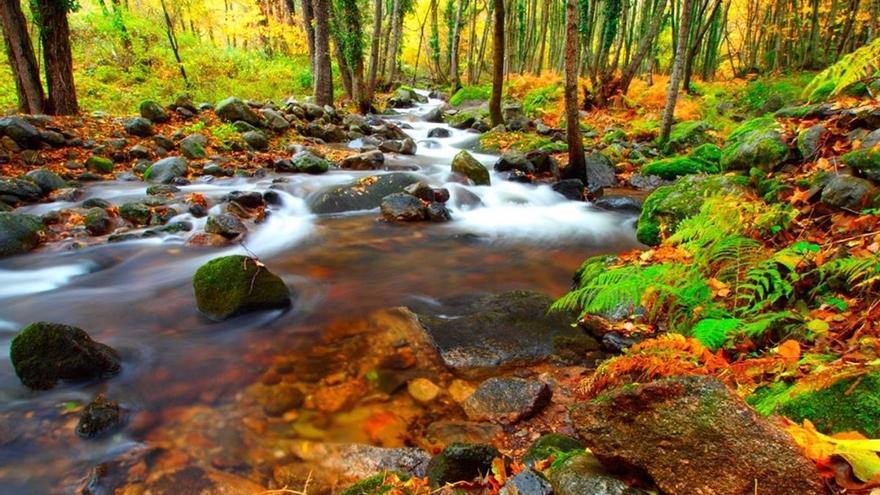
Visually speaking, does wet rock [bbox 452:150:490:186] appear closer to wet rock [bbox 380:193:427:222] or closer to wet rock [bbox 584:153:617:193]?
wet rock [bbox 584:153:617:193]

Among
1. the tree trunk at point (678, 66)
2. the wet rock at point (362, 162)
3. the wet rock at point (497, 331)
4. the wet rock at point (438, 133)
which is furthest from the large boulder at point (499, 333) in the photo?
the wet rock at point (438, 133)

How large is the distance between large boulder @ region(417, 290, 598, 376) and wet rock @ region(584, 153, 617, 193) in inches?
251

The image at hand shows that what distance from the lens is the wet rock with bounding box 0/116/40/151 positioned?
29.5 ft

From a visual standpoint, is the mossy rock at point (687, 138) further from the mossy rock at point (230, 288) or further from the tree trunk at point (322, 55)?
the tree trunk at point (322, 55)

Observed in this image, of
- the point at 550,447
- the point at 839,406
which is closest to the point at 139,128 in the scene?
the point at 550,447

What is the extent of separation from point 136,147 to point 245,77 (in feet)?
40.9

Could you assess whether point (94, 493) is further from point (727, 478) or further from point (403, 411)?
point (727, 478)

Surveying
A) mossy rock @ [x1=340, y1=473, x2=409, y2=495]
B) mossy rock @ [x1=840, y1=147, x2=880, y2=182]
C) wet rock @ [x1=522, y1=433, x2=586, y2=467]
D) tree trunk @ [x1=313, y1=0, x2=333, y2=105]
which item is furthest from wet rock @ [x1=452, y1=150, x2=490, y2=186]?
mossy rock @ [x1=340, y1=473, x2=409, y2=495]

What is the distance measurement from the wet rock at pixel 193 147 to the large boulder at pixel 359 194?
3720 mm

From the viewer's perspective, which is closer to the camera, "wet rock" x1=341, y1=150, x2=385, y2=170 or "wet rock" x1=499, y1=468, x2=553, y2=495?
"wet rock" x1=499, y1=468, x2=553, y2=495

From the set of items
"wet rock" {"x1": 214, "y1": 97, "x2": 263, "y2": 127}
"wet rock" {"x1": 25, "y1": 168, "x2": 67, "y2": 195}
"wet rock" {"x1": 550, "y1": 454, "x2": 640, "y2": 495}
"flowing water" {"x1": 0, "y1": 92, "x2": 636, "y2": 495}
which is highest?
"wet rock" {"x1": 214, "y1": 97, "x2": 263, "y2": 127}

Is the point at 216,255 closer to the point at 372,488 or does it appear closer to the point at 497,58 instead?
the point at 372,488

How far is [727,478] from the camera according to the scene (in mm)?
1588

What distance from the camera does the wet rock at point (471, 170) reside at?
36.0 feet
